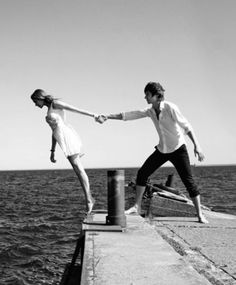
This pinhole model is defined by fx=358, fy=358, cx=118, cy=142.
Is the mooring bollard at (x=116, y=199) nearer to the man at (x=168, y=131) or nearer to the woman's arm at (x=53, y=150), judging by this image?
the man at (x=168, y=131)

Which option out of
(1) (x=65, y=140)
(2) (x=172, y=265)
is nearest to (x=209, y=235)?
(2) (x=172, y=265)

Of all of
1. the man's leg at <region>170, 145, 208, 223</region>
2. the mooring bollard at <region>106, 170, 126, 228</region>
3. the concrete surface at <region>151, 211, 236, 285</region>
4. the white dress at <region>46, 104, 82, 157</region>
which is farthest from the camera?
the man's leg at <region>170, 145, 208, 223</region>

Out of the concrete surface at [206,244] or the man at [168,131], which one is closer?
the concrete surface at [206,244]

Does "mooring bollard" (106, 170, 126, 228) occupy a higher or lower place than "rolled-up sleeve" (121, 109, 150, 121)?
lower

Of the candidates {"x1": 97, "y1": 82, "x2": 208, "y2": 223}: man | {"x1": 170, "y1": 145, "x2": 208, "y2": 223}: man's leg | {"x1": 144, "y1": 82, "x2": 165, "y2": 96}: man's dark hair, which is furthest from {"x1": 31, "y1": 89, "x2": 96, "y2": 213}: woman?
{"x1": 170, "y1": 145, "x2": 208, "y2": 223}: man's leg

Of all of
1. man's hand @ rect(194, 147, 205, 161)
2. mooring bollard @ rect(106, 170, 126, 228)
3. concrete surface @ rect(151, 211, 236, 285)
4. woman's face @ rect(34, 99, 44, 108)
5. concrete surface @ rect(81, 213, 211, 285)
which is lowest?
concrete surface @ rect(151, 211, 236, 285)

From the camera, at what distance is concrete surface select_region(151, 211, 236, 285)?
10.5ft

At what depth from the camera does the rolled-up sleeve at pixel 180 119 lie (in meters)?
5.45

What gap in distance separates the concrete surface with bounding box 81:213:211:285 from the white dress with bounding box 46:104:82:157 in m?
1.59

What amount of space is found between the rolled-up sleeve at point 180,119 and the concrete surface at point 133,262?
1864 millimetres

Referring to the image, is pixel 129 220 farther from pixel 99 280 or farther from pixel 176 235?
pixel 99 280

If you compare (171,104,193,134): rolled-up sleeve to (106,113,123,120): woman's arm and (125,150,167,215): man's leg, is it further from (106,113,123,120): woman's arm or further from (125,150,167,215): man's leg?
(106,113,123,120): woman's arm

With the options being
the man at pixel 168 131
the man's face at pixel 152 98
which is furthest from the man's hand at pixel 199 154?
the man's face at pixel 152 98

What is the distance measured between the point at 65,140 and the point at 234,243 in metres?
2.83
